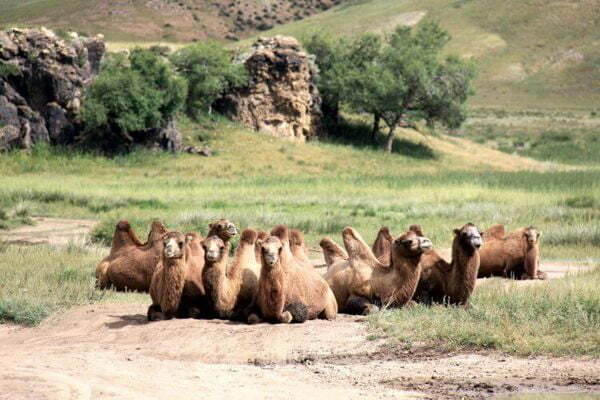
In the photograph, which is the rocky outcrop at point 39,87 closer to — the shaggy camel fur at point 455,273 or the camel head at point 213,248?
the shaggy camel fur at point 455,273

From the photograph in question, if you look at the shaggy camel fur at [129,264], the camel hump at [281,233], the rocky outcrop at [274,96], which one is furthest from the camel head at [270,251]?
the rocky outcrop at [274,96]

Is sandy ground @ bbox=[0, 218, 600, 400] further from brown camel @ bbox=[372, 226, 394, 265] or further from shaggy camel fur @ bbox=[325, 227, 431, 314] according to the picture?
brown camel @ bbox=[372, 226, 394, 265]

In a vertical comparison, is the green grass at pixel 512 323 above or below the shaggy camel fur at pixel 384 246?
below

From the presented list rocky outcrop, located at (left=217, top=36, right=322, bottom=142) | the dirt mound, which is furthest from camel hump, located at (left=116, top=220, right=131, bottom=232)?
rocky outcrop, located at (left=217, top=36, right=322, bottom=142)

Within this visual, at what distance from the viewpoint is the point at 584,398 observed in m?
10.6

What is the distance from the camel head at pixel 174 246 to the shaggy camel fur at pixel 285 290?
45.1 inches

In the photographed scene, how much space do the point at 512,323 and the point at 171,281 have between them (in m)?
4.47

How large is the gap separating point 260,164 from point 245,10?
11752 centimetres

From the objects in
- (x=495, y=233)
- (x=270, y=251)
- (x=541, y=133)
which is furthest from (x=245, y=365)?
(x=541, y=133)

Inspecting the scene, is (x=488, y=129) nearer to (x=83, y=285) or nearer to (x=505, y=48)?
(x=505, y=48)

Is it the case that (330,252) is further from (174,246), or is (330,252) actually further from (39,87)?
(39,87)

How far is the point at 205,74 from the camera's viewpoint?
194 ft

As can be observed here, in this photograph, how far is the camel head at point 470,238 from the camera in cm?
1490

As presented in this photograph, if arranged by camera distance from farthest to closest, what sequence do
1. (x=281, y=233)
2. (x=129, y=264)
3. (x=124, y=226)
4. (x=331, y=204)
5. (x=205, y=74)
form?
(x=205, y=74), (x=331, y=204), (x=124, y=226), (x=129, y=264), (x=281, y=233)
